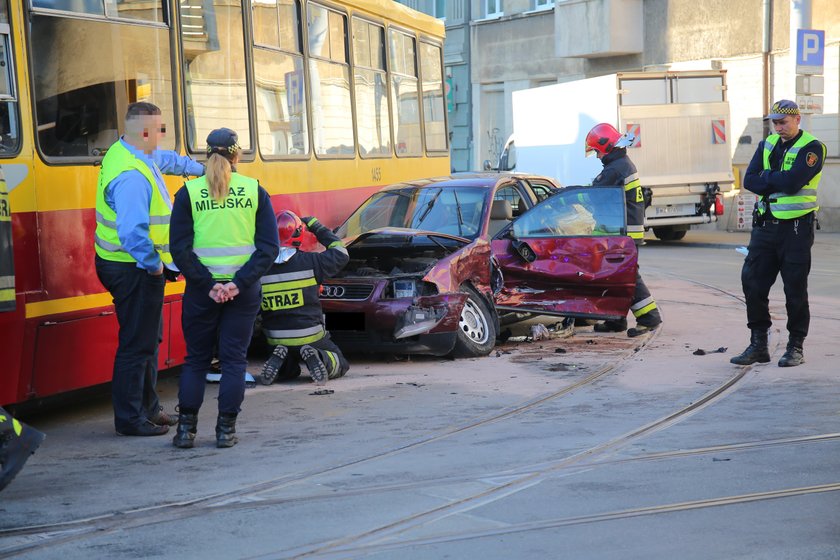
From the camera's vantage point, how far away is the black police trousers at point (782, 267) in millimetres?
9117

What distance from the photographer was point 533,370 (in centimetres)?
948

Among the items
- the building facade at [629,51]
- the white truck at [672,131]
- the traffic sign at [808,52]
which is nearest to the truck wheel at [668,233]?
the white truck at [672,131]

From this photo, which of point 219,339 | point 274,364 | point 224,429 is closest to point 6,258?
point 219,339

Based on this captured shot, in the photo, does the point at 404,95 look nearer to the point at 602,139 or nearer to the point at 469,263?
the point at 602,139

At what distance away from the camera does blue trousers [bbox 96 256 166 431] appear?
706 centimetres

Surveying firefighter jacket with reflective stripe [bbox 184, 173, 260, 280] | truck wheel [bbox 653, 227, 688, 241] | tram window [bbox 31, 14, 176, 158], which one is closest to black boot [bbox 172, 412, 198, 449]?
firefighter jacket with reflective stripe [bbox 184, 173, 260, 280]

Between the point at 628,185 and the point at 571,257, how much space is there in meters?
1.04

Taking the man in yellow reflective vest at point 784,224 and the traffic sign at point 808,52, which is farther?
the traffic sign at point 808,52

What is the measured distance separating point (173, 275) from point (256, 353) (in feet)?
11.6

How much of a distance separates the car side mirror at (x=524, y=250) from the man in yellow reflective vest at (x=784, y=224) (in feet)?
7.10

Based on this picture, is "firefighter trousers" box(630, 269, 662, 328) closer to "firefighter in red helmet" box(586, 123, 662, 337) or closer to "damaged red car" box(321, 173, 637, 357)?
"firefighter in red helmet" box(586, 123, 662, 337)

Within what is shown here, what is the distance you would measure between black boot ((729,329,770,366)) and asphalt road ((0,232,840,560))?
0.13 m

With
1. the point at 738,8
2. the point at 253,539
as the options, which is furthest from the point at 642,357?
the point at 738,8

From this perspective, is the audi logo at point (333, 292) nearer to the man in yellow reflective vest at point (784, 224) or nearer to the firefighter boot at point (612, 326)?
the firefighter boot at point (612, 326)
